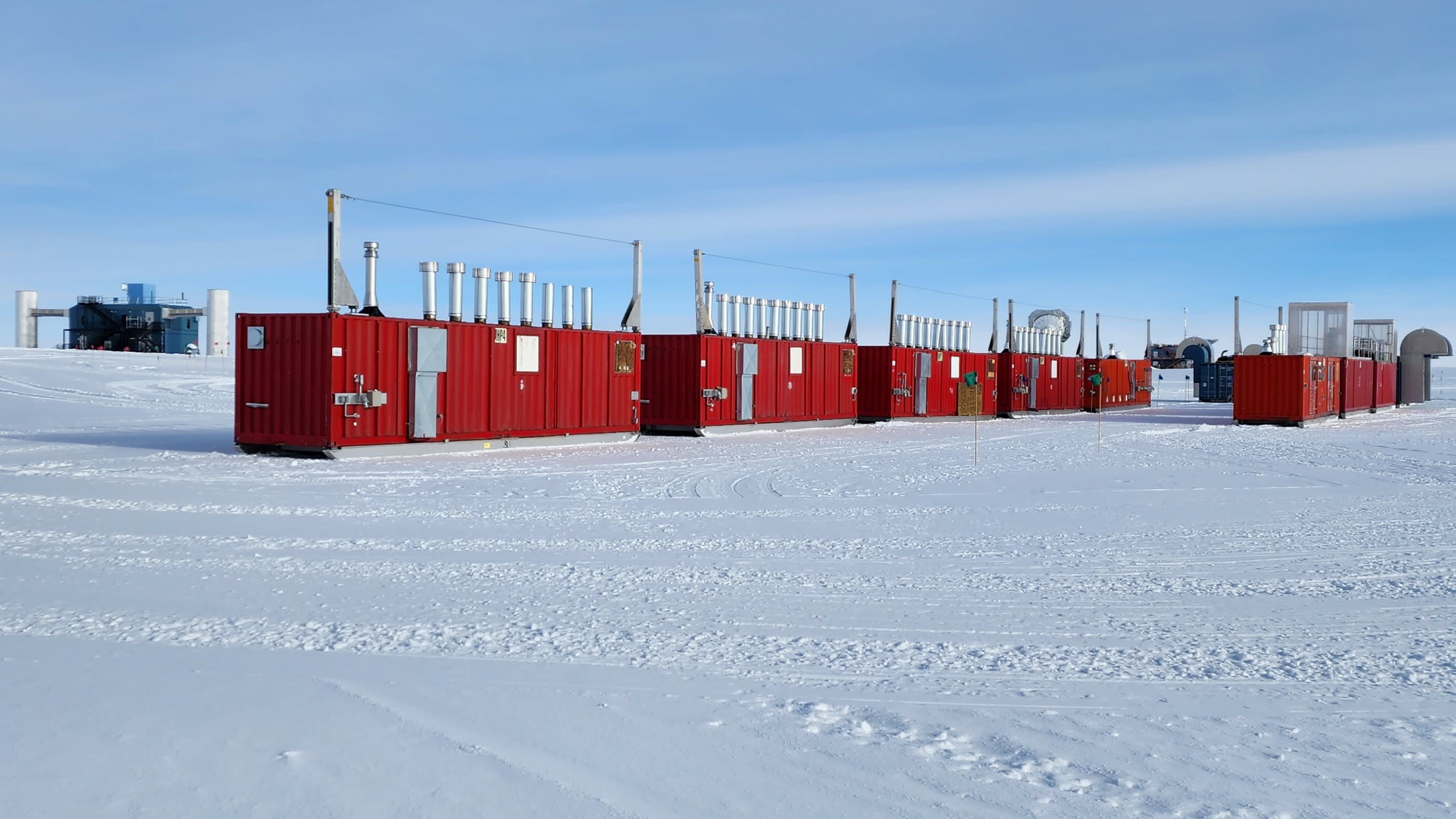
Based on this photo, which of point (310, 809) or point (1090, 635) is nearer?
point (310, 809)

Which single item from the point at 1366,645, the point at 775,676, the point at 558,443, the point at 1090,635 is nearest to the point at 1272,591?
the point at 1366,645

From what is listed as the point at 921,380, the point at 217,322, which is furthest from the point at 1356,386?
the point at 217,322

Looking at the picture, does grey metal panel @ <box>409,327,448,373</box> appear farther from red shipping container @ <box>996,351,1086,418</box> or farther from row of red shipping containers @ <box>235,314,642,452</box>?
red shipping container @ <box>996,351,1086,418</box>

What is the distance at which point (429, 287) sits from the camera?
20609 millimetres

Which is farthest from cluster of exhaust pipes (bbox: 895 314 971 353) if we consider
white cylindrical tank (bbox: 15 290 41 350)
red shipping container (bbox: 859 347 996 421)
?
white cylindrical tank (bbox: 15 290 41 350)

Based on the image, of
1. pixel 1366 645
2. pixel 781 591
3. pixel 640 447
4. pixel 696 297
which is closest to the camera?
pixel 1366 645

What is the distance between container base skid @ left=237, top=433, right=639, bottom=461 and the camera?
62.2 ft

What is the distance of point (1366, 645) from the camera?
262 inches

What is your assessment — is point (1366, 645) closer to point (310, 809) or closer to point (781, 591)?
point (781, 591)

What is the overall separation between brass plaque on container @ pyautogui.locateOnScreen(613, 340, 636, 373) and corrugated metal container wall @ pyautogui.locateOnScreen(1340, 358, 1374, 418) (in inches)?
1135

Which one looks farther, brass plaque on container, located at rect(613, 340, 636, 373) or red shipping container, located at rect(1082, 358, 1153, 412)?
red shipping container, located at rect(1082, 358, 1153, 412)

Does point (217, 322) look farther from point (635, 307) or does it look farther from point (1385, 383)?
point (1385, 383)

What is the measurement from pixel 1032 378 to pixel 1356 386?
1302cm

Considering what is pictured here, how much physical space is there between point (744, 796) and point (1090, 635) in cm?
333
